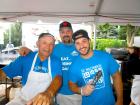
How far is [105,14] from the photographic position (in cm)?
596

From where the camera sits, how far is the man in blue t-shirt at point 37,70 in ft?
7.73

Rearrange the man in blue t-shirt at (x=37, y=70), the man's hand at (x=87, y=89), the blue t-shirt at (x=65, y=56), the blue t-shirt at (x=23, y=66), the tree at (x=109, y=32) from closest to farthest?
1. the man's hand at (x=87, y=89)
2. the man in blue t-shirt at (x=37, y=70)
3. the blue t-shirt at (x=23, y=66)
4. the blue t-shirt at (x=65, y=56)
5. the tree at (x=109, y=32)

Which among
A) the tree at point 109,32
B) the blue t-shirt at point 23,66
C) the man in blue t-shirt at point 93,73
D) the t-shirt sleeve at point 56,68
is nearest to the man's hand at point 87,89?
the man in blue t-shirt at point 93,73

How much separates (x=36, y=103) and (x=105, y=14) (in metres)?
4.98

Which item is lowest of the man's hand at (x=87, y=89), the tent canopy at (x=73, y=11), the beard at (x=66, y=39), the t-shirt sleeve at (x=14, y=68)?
the man's hand at (x=87, y=89)

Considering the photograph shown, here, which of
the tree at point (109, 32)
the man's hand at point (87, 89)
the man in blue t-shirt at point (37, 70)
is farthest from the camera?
the tree at point (109, 32)

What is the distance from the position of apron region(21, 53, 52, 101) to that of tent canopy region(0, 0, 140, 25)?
2688 millimetres

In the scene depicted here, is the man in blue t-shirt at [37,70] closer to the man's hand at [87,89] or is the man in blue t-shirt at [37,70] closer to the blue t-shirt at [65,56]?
the man's hand at [87,89]

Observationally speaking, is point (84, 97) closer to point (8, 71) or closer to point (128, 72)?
point (8, 71)

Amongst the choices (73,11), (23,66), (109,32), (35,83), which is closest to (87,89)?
(35,83)

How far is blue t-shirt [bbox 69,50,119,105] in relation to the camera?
2570 mm

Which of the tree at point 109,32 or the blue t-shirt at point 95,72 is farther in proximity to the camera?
the tree at point 109,32

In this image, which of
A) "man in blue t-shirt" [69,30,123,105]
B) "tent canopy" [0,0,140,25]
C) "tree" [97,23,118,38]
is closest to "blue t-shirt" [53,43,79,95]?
"man in blue t-shirt" [69,30,123,105]

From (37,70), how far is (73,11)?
137 inches
